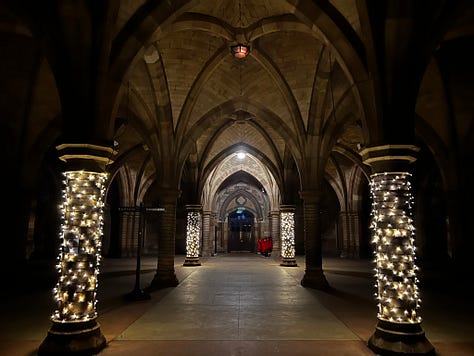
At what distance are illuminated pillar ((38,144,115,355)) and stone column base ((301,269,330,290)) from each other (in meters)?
5.90

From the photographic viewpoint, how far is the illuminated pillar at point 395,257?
12.8 ft

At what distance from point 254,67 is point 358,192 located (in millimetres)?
12294

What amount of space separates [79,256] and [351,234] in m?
17.5

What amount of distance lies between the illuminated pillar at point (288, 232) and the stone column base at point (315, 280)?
5.04 metres

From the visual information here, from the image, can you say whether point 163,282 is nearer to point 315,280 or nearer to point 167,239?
point 167,239

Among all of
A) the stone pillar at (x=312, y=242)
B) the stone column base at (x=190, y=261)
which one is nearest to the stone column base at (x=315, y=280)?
the stone pillar at (x=312, y=242)

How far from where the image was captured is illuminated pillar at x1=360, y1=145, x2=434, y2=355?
12.8ft

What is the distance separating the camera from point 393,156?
431 cm

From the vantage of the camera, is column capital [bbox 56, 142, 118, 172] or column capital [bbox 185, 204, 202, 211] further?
column capital [bbox 185, 204, 202, 211]

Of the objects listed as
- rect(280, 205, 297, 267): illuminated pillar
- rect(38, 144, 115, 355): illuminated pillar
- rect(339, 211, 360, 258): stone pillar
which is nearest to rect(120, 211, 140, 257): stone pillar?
rect(280, 205, 297, 267): illuminated pillar

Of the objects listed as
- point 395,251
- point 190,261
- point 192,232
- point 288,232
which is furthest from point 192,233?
point 395,251

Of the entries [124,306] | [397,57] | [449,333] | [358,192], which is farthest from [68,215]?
[358,192]

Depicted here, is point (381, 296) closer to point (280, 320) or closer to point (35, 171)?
point (280, 320)

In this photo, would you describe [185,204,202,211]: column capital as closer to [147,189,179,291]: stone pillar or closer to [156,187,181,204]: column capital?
[147,189,179,291]: stone pillar
